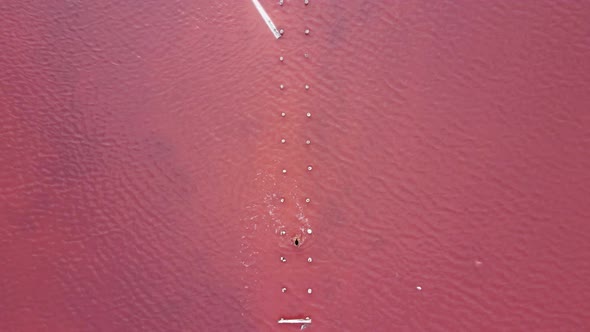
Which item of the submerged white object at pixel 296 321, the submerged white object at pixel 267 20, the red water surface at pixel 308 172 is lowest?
the submerged white object at pixel 296 321

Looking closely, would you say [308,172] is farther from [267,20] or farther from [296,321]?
[267,20]

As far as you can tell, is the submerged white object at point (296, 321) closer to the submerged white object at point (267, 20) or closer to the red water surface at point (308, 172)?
the red water surface at point (308, 172)

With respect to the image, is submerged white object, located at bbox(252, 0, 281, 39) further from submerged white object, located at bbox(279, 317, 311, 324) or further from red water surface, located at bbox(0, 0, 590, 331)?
submerged white object, located at bbox(279, 317, 311, 324)

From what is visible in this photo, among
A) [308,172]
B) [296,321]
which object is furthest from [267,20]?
[296,321]

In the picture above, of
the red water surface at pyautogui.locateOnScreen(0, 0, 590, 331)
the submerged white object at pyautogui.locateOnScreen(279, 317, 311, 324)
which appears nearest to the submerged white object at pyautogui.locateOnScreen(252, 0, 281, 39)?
the red water surface at pyautogui.locateOnScreen(0, 0, 590, 331)

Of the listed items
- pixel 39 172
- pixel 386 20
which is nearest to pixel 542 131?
pixel 386 20

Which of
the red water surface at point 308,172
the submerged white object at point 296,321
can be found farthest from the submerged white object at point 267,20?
the submerged white object at point 296,321

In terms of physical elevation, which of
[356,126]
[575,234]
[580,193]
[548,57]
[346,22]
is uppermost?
[346,22]

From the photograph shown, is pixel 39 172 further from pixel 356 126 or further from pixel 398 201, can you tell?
pixel 398 201

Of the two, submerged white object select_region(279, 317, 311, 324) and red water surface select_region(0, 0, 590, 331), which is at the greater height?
red water surface select_region(0, 0, 590, 331)
